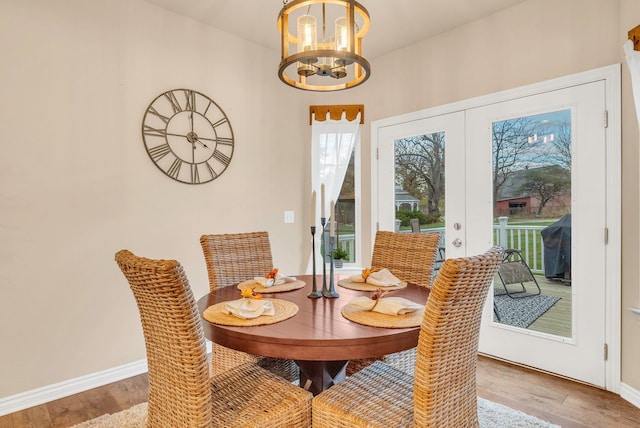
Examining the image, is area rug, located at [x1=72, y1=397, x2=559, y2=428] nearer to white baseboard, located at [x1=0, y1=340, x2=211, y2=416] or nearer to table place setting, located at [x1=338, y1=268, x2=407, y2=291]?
white baseboard, located at [x1=0, y1=340, x2=211, y2=416]

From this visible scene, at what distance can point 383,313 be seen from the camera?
4.83 feet

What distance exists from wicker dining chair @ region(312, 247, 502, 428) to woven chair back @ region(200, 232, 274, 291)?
1.10 meters

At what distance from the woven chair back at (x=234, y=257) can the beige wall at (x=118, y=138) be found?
2.45ft

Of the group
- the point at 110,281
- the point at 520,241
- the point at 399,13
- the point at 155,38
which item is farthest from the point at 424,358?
the point at 155,38

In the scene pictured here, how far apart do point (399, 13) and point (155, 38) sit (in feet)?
6.16

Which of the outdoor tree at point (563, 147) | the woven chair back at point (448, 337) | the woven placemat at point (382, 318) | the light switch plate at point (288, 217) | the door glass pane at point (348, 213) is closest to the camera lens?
the woven chair back at point (448, 337)

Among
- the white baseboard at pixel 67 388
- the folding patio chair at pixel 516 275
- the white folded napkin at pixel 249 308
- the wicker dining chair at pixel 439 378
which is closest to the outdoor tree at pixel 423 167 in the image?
the folding patio chair at pixel 516 275

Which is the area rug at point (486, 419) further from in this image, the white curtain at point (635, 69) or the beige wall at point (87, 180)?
the white curtain at point (635, 69)

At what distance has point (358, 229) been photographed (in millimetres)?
3748

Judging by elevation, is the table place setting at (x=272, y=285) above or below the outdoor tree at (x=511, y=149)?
below

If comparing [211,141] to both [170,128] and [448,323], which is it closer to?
[170,128]

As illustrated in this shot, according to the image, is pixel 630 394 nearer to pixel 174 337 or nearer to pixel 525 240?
pixel 525 240

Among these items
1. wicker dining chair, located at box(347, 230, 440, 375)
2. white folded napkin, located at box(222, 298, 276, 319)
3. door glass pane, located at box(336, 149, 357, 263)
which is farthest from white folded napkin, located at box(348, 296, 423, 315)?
door glass pane, located at box(336, 149, 357, 263)

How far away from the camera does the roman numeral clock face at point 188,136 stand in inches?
107
